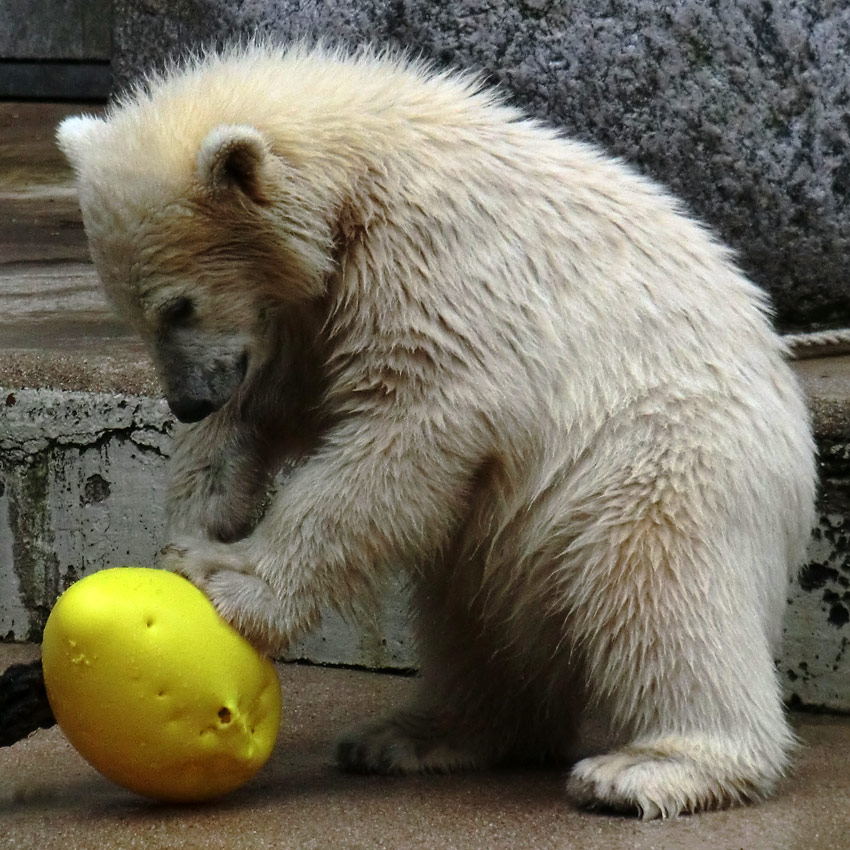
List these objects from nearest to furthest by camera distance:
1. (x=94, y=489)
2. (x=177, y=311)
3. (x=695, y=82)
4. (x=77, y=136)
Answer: (x=177, y=311) → (x=77, y=136) → (x=695, y=82) → (x=94, y=489)

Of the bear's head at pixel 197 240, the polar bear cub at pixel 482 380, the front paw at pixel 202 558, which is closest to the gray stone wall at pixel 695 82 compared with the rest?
Result: the polar bear cub at pixel 482 380

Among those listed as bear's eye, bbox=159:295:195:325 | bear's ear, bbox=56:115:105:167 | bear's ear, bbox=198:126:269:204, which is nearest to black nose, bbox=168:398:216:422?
bear's eye, bbox=159:295:195:325

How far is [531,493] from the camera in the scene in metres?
2.82

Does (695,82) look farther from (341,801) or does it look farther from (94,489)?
(341,801)

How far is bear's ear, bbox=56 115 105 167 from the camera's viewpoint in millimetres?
2875

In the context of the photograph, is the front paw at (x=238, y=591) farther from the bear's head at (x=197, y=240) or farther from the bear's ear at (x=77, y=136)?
the bear's ear at (x=77, y=136)

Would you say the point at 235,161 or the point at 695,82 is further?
the point at 695,82

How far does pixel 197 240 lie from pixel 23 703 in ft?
3.23

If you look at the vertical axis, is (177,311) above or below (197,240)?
below

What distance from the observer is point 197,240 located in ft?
8.94

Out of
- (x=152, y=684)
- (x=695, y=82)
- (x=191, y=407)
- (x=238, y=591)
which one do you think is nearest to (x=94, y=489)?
(x=191, y=407)

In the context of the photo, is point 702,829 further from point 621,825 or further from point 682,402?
point 682,402

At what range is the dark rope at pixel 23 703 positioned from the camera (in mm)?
2689

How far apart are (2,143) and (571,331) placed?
3812 millimetres
